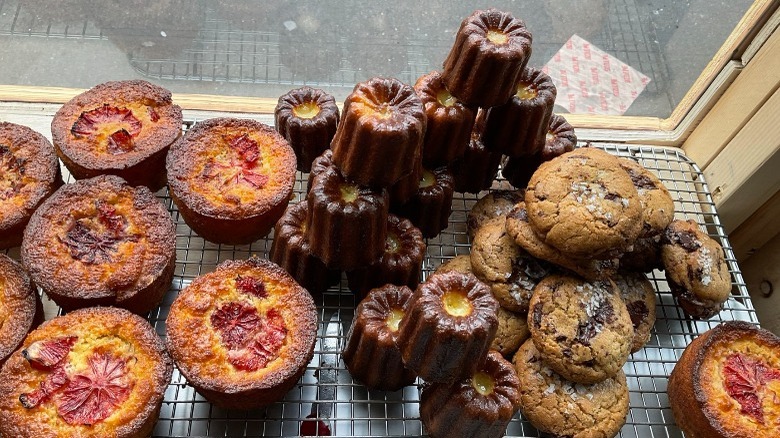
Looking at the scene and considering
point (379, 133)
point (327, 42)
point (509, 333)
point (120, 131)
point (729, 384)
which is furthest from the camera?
point (327, 42)

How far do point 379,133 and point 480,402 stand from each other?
788mm

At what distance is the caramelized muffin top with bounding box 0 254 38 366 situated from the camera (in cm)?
198

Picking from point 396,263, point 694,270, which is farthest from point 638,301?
point 396,263

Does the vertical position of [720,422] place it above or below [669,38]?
above

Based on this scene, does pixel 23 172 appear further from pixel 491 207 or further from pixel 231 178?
pixel 491 207

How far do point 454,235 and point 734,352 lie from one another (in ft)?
3.46

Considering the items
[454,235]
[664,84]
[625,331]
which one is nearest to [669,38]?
[664,84]

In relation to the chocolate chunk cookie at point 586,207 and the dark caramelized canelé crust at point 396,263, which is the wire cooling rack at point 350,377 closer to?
the dark caramelized canelé crust at point 396,263

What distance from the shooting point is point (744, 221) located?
2.85 meters

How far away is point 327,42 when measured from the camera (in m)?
3.96

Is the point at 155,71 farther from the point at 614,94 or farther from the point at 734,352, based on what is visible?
the point at 734,352

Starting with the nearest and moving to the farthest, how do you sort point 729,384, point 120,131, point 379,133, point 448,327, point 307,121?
point 448,327
point 379,133
point 729,384
point 120,131
point 307,121

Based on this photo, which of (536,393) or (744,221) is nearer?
(536,393)

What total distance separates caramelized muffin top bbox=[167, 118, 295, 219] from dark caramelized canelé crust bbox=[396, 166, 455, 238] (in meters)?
0.44
